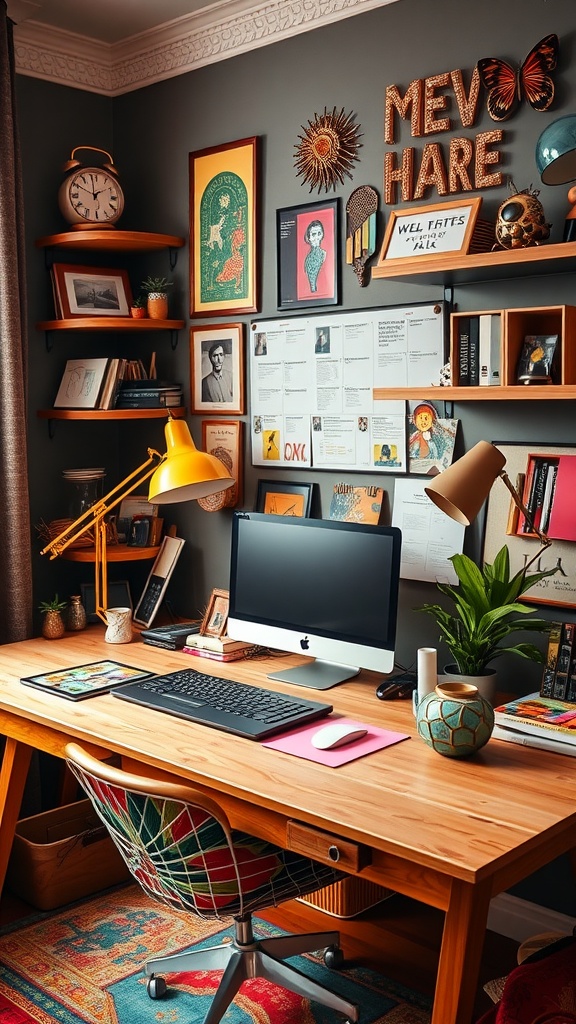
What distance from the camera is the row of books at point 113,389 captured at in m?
3.22

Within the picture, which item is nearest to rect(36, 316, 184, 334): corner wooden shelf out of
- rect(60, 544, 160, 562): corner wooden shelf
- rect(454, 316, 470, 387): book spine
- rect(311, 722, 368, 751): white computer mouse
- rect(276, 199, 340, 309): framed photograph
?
rect(276, 199, 340, 309): framed photograph

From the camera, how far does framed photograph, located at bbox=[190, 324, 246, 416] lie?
3.13m

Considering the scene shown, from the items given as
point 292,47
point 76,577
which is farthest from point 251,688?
point 292,47

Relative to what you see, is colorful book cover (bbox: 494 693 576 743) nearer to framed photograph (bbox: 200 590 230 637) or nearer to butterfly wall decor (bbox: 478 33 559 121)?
framed photograph (bbox: 200 590 230 637)

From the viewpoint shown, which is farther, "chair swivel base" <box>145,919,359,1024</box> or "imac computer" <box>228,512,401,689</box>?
"imac computer" <box>228,512,401,689</box>

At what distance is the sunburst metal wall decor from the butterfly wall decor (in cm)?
45

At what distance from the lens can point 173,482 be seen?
2666 mm

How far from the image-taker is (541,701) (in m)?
2.24

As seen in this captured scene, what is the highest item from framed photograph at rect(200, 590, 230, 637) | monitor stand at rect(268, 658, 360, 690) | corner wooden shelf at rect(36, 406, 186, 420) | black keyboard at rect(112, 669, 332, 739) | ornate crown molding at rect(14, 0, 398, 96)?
ornate crown molding at rect(14, 0, 398, 96)

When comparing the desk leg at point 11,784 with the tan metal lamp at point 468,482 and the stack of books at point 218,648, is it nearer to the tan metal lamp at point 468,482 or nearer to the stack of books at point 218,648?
the stack of books at point 218,648

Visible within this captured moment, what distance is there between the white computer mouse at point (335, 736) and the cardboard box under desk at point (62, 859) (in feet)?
3.62

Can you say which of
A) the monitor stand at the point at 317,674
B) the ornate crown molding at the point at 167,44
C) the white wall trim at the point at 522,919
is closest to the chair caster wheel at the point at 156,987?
the monitor stand at the point at 317,674

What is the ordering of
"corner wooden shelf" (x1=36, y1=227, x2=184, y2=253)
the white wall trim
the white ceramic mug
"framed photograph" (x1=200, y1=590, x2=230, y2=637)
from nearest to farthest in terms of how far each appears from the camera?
1. the white wall trim
2. "framed photograph" (x1=200, y1=590, x2=230, y2=637)
3. the white ceramic mug
4. "corner wooden shelf" (x1=36, y1=227, x2=184, y2=253)

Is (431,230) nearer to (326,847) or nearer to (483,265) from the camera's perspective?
(483,265)
